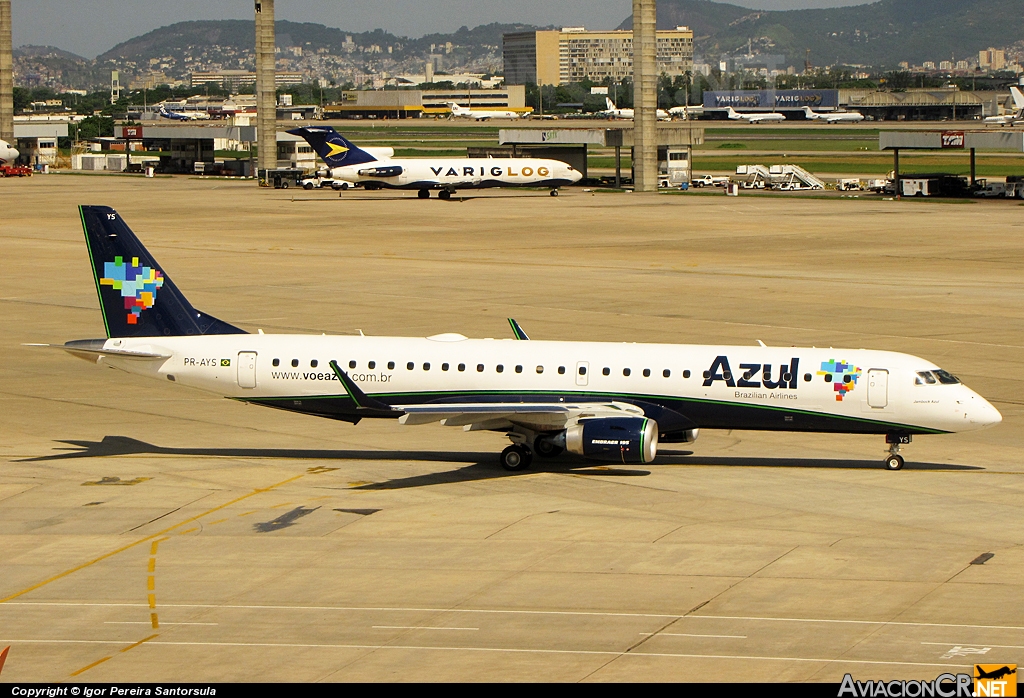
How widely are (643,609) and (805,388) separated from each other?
13340 millimetres

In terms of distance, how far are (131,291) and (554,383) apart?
1355 centimetres

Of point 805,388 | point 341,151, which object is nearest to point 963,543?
point 805,388

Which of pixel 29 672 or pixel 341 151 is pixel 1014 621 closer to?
pixel 29 672

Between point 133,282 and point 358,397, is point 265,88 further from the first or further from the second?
point 358,397

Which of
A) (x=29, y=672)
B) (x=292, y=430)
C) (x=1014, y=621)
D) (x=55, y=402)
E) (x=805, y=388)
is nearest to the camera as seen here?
(x=29, y=672)

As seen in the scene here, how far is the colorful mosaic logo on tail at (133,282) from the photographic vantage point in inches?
1617

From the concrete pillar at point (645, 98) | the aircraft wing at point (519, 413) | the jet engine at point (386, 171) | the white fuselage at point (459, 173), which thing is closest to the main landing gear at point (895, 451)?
the aircraft wing at point (519, 413)

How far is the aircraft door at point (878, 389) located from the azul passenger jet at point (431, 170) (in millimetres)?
120411

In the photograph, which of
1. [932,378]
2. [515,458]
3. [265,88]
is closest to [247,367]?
[515,458]

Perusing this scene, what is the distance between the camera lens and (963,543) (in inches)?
1219

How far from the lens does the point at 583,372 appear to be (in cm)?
3869

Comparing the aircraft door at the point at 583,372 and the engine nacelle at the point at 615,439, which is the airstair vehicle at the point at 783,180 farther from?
the engine nacelle at the point at 615,439

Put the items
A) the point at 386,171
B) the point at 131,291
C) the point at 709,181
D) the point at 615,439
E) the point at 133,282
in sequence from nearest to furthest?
the point at 615,439
the point at 131,291
the point at 133,282
the point at 386,171
the point at 709,181

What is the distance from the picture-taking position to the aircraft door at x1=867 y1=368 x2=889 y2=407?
37531 mm
